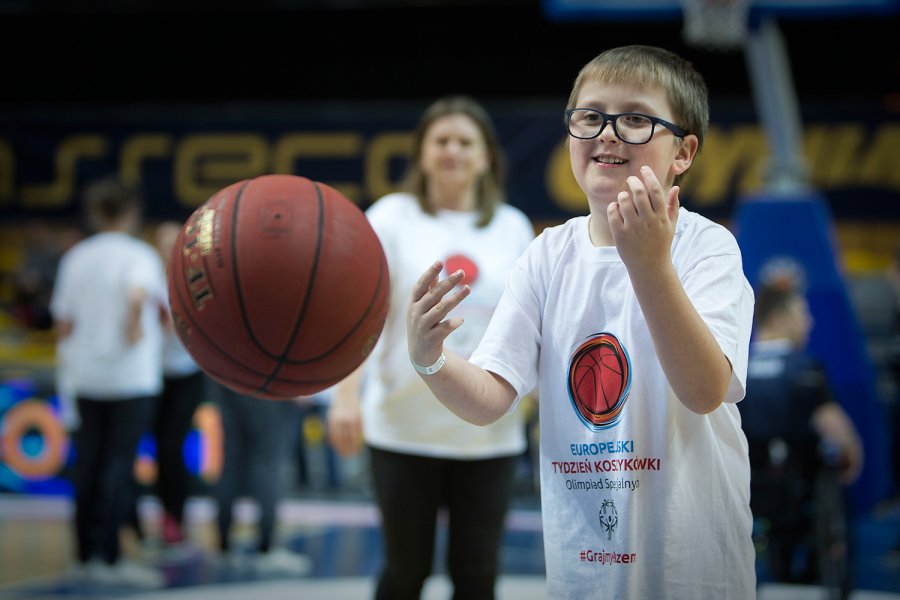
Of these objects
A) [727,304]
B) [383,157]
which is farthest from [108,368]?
[383,157]

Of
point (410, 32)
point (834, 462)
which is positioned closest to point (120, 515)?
point (834, 462)

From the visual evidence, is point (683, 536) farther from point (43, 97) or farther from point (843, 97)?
point (43, 97)

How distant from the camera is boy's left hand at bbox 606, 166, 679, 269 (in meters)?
1.62

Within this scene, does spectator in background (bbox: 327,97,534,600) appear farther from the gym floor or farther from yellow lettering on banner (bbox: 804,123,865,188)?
yellow lettering on banner (bbox: 804,123,865,188)

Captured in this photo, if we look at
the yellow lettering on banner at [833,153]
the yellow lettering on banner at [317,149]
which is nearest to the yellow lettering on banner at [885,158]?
the yellow lettering on banner at [833,153]

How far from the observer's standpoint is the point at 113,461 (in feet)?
16.5

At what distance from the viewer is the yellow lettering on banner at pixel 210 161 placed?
12.0m

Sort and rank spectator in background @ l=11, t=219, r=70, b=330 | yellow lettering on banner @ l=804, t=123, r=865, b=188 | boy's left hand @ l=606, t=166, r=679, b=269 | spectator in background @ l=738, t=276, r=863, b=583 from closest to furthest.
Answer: boy's left hand @ l=606, t=166, r=679, b=269
spectator in background @ l=738, t=276, r=863, b=583
yellow lettering on banner @ l=804, t=123, r=865, b=188
spectator in background @ l=11, t=219, r=70, b=330

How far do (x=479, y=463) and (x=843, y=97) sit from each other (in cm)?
1194

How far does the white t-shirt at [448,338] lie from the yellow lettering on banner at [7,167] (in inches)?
397

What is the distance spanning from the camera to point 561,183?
10.8m

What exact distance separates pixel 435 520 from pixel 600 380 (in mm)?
1306

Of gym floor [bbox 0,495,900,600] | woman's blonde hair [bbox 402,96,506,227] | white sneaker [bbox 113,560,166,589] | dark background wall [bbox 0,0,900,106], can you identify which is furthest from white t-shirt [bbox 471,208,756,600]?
dark background wall [bbox 0,0,900,106]

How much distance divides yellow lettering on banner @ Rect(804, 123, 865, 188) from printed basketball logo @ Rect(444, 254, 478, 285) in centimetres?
826
